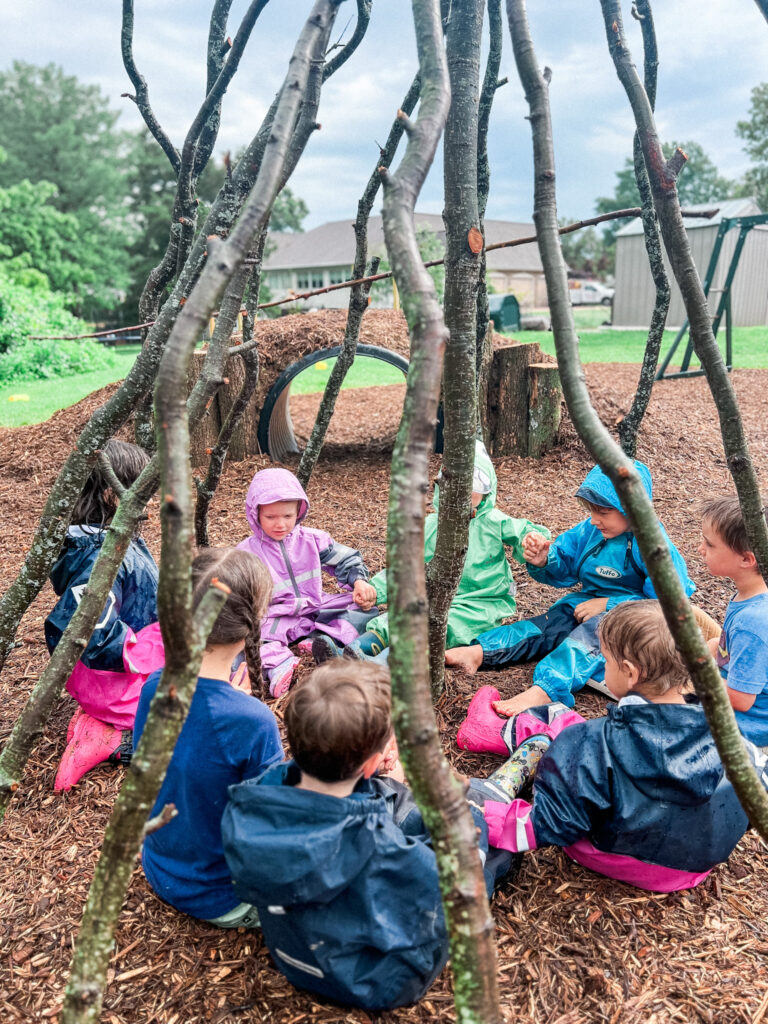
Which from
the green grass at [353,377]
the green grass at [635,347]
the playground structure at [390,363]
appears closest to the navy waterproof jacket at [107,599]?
the playground structure at [390,363]

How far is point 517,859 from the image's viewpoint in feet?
7.13

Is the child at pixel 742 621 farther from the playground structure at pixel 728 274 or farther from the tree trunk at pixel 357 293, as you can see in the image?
the playground structure at pixel 728 274

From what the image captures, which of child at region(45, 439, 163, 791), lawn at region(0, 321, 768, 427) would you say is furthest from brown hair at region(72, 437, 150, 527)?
lawn at region(0, 321, 768, 427)

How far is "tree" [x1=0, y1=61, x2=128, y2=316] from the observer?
37.8 metres

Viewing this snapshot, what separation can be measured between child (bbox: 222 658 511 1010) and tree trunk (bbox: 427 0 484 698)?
67cm

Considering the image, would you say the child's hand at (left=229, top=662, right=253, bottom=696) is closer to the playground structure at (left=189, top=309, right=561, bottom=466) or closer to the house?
the playground structure at (left=189, top=309, right=561, bottom=466)

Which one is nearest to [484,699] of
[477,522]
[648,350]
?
[477,522]

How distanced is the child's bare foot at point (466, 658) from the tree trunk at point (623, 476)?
183cm

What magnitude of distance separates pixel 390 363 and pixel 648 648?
460 centimetres

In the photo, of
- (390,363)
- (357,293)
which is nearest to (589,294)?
(390,363)

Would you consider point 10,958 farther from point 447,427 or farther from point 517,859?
point 447,427

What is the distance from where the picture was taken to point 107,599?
2455mm

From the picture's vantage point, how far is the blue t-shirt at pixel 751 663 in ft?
7.63

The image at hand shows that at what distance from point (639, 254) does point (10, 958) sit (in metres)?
25.4
